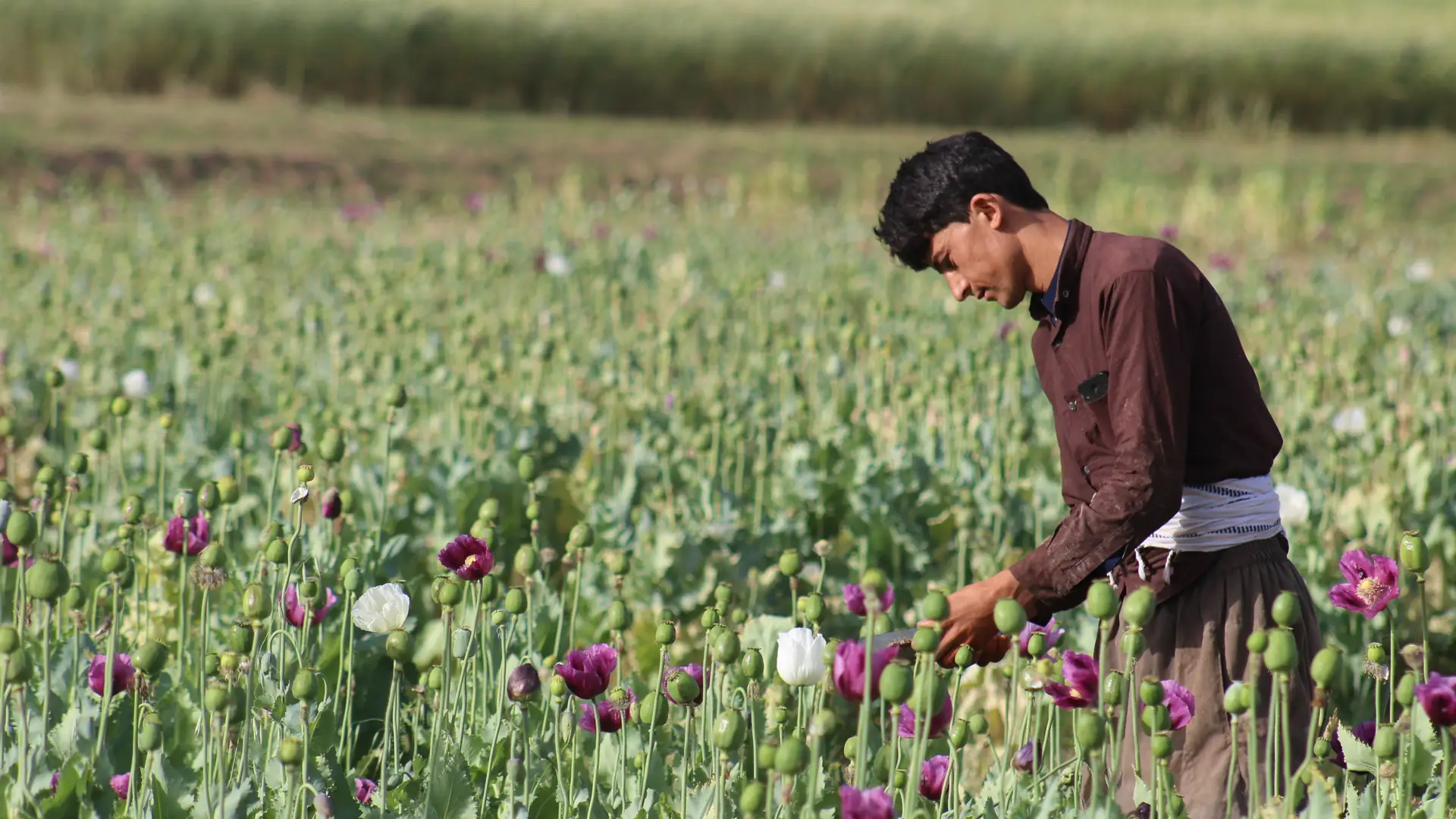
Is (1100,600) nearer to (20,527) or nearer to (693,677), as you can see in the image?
(693,677)

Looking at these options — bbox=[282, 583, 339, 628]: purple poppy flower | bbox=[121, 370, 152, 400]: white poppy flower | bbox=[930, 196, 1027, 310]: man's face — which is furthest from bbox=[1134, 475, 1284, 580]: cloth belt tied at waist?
bbox=[121, 370, 152, 400]: white poppy flower

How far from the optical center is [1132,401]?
6.53 feet

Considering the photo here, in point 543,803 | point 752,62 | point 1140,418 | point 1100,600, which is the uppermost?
point 752,62

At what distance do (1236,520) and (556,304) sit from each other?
14.2 ft

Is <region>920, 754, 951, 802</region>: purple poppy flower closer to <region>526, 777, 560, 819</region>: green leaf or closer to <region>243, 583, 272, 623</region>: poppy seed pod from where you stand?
<region>526, 777, 560, 819</region>: green leaf

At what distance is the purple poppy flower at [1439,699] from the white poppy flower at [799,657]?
1.96ft

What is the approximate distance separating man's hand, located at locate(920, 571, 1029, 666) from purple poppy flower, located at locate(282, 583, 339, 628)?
2.61 ft

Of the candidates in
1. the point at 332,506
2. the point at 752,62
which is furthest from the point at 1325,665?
the point at 752,62

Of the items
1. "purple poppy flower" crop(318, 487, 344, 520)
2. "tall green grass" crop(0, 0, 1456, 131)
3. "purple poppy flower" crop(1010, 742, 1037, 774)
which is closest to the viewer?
"purple poppy flower" crop(1010, 742, 1037, 774)

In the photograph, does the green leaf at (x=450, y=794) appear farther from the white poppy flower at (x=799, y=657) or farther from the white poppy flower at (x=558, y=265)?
the white poppy flower at (x=558, y=265)

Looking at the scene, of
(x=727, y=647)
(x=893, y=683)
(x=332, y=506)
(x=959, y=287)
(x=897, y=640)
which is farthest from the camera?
(x=332, y=506)

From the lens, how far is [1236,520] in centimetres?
222

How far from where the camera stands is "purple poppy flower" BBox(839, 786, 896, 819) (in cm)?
147

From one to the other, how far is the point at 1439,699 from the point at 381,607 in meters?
1.14
